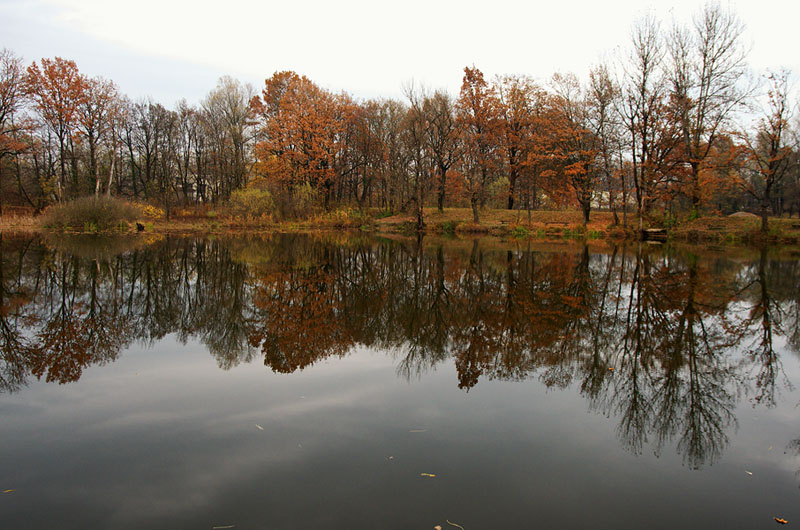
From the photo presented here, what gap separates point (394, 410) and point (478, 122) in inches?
1373

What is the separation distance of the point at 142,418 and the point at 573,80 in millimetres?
37778

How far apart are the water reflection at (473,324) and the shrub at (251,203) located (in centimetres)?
2229

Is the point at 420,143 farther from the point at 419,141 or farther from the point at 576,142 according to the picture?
the point at 576,142

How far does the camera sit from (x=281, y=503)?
2701 millimetres

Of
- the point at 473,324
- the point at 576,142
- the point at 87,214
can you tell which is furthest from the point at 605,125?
the point at 87,214

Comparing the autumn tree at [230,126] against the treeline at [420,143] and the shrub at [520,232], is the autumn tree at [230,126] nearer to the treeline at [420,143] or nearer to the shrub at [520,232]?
the treeline at [420,143]

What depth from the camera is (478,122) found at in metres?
35.9

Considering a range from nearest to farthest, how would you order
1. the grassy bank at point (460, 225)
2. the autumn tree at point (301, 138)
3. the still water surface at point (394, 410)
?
the still water surface at point (394, 410) → the grassy bank at point (460, 225) → the autumn tree at point (301, 138)

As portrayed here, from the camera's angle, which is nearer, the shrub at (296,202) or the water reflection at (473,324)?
the water reflection at (473,324)

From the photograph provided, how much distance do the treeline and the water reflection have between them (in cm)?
1901

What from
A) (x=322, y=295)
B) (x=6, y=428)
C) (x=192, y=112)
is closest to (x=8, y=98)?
(x=192, y=112)

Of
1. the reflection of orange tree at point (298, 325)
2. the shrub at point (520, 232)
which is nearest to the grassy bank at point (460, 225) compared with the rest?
the shrub at point (520, 232)

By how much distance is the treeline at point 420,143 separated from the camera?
1128 inches

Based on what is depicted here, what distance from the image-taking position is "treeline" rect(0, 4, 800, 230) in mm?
28641
